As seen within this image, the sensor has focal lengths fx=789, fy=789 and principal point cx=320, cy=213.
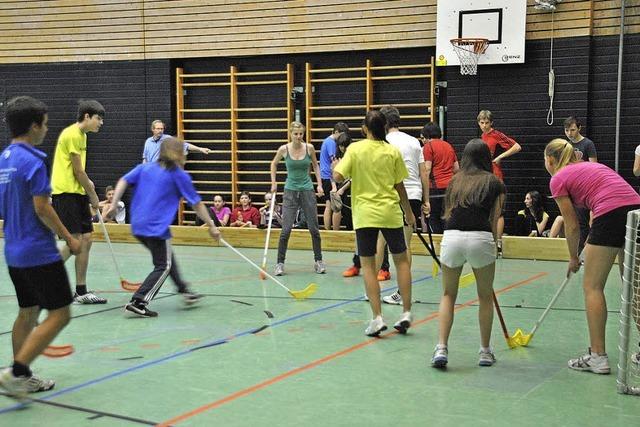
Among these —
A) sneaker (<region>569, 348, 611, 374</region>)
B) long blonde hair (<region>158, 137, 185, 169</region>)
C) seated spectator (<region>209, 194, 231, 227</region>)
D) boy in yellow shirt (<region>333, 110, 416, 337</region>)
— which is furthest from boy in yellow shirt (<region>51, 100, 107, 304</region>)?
seated spectator (<region>209, 194, 231, 227</region>)

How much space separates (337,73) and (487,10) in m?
2.84

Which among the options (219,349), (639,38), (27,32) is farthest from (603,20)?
(27,32)

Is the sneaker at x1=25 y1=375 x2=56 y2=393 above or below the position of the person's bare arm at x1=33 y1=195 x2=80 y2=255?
below

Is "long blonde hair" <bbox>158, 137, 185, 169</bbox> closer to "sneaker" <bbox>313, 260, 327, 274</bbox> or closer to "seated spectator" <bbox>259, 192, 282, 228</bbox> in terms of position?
"sneaker" <bbox>313, 260, 327, 274</bbox>

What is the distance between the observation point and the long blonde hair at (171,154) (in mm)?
6711

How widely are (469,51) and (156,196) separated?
6.41 meters

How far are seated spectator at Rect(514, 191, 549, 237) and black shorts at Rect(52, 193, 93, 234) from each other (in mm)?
6389

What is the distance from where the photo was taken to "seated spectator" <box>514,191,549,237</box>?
36.1 feet

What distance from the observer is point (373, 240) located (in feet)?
19.4

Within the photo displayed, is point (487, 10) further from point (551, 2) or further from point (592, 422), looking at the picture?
point (592, 422)

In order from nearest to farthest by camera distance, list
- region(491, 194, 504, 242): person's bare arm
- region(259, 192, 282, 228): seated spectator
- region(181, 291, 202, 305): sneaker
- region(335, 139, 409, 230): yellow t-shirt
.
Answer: region(491, 194, 504, 242): person's bare arm → region(335, 139, 409, 230): yellow t-shirt → region(181, 291, 202, 305): sneaker → region(259, 192, 282, 228): seated spectator

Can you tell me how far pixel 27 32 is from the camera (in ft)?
48.1

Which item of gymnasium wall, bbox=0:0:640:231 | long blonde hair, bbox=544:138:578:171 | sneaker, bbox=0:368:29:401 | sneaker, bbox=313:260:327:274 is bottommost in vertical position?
sneaker, bbox=313:260:327:274

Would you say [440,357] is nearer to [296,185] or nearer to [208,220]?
[208,220]
